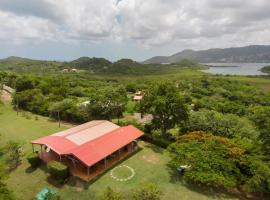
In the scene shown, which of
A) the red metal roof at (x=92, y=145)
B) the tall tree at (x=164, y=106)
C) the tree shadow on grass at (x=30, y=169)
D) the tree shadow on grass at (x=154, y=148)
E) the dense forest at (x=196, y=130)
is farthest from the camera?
the tall tree at (x=164, y=106)

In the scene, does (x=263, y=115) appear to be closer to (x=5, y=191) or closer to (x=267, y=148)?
(x=267, y=148)

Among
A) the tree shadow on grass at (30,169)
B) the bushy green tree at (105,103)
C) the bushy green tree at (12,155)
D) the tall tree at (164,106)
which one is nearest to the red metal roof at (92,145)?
the bushy green tree at (12,155)

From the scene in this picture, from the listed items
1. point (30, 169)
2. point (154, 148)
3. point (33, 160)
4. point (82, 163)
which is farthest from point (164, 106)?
point (30, 169)

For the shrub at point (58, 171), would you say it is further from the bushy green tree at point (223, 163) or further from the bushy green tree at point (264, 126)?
the bushy green tree at point (264, 126)

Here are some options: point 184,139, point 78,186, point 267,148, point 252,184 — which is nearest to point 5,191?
point 78,186

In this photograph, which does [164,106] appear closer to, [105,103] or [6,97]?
[105,103]

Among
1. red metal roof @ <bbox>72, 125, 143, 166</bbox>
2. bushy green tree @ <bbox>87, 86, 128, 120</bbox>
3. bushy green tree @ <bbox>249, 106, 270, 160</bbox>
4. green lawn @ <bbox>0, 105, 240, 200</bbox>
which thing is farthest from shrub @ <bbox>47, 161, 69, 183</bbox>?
bushy green tree @ <bbox>249, 106, 270, 160</bbox>

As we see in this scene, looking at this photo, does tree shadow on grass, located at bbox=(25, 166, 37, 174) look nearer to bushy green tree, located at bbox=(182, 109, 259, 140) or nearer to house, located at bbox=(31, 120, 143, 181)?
house, located at bbox=(31, 120, 143, 181)
